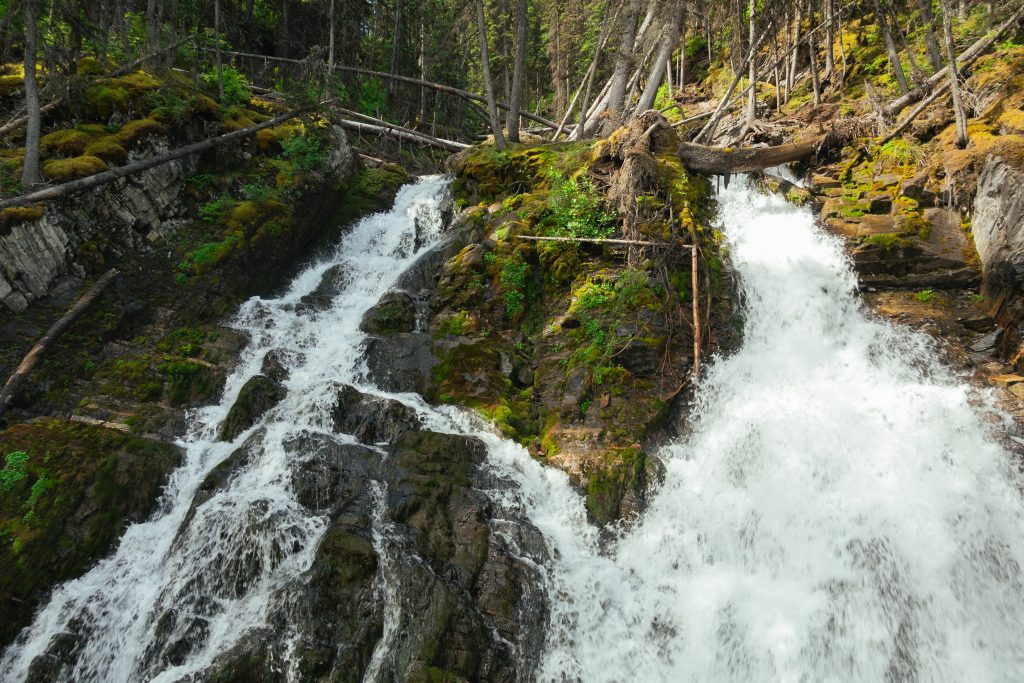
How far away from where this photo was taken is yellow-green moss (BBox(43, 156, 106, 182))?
9.92 meters

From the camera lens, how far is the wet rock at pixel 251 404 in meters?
8.73

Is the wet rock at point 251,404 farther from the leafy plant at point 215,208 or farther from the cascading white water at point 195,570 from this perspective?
the leafy plant at point 215,208

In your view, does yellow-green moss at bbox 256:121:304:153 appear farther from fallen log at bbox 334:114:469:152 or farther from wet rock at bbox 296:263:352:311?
fallen log at bbox 334:114:469:152

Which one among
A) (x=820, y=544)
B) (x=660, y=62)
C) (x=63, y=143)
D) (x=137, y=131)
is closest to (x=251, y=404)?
(x=63, y=143)

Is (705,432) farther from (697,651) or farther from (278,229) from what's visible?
(278,229)

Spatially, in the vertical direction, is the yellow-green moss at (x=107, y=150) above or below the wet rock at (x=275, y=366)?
above

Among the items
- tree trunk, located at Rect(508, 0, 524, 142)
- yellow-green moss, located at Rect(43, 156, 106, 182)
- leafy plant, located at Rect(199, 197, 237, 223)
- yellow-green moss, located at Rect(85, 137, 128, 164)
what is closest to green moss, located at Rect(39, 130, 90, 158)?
yellow-green moss, located at Rect(85, 137, 128, 164)

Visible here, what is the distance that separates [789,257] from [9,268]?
15.1 metres

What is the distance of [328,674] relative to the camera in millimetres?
5828

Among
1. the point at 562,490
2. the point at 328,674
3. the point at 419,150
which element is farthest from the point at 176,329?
the point at 419,150

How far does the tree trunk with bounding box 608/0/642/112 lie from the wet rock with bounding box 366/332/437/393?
10.6 m

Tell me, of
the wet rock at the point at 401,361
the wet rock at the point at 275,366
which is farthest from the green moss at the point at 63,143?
the wet rock at the point at 401,361

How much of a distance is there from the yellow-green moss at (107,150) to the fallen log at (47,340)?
2.68 meters

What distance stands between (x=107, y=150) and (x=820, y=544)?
15361 mm
